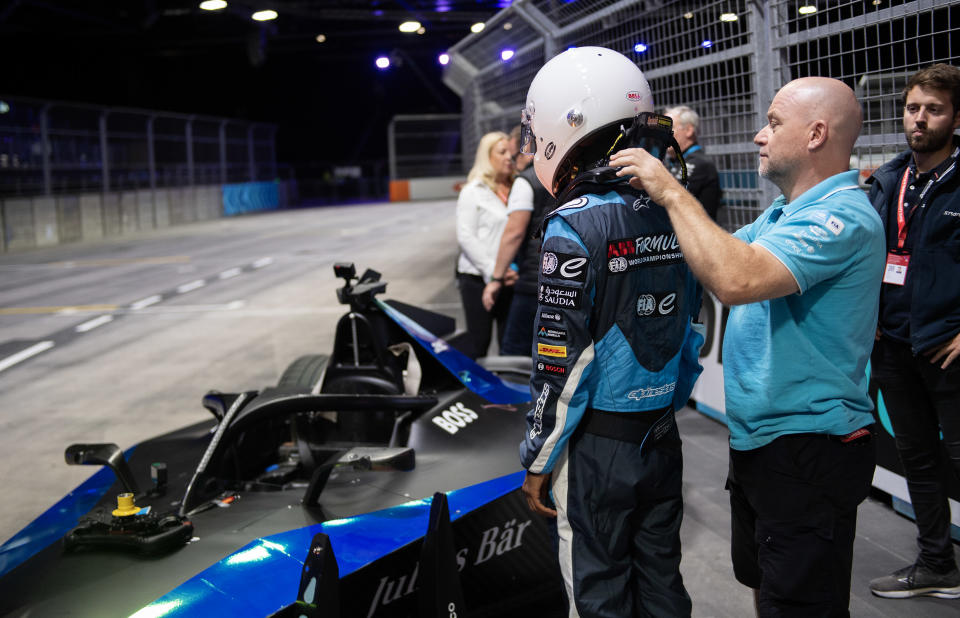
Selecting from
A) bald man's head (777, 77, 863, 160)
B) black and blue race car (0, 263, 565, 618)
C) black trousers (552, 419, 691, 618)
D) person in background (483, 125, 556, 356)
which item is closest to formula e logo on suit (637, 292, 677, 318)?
black trousers (552, 419, 691, 618)

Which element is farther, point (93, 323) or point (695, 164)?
point (93, 323)

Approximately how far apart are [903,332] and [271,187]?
36.1 meters

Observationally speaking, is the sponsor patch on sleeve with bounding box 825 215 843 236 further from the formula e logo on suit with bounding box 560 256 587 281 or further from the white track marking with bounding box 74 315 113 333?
the white track marking with bounding box 74 315 113 333

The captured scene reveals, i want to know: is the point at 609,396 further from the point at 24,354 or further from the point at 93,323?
the point at 93,323

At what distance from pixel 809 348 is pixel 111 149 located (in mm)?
26539

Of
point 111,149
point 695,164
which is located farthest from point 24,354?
point 111,149

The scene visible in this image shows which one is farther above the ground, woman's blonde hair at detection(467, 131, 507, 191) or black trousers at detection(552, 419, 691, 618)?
woman's blonde hair at detection(467, 131, 507, 191)

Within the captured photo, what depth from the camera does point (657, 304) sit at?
2.17 m

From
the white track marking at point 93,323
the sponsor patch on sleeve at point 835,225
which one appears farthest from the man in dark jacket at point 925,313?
the white track marking at point 93,323

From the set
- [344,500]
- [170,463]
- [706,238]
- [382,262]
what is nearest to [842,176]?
[706,238]

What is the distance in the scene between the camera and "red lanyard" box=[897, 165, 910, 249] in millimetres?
3219

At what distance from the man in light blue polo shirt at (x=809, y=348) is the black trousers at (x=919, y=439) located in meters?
1.20

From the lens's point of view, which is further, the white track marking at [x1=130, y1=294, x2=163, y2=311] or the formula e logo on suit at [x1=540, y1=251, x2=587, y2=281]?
the white track marking at [x1=130, y1=294, x2=163, y2=311]

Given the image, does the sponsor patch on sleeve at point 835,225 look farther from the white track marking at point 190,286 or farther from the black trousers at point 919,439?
the white track marking at point 190,286
